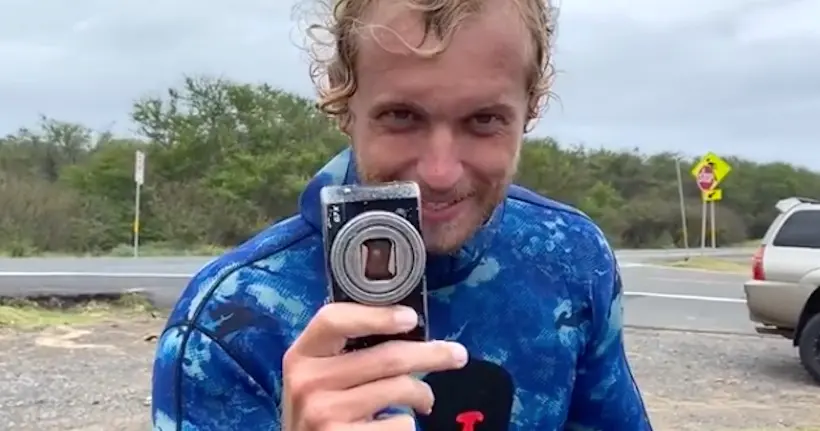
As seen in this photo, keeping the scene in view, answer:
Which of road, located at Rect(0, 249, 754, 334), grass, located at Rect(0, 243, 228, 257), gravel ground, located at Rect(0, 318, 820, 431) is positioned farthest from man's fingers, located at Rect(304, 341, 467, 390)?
grass, located at Rect(0, 243, 228, 257)

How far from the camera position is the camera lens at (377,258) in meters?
1.33

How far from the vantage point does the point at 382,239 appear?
1.33 m

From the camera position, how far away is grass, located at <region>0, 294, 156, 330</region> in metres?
13.8

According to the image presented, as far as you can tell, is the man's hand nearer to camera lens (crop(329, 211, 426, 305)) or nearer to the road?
camera lens (crop(329, 211, 426, 305))

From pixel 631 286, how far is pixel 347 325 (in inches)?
766

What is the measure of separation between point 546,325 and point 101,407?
25.3 ft

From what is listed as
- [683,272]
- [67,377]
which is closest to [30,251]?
[683,272]

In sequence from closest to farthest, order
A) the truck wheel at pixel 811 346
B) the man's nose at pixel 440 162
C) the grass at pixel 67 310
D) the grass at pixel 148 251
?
the man's nose at pixel 440 162 → the truck wheel at pixel 811 346 → the grass at pixel 67 310 → the grass at pixel 148 251

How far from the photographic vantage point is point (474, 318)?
6.17 feet

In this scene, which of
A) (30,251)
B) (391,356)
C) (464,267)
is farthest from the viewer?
(30,251)

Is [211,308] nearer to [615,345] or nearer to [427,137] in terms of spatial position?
[427,137]

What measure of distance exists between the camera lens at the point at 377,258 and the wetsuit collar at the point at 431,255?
360 millimetres

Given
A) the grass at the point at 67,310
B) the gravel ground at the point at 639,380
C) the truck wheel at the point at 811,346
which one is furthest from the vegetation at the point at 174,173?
the truck wheel at the point at 811,346

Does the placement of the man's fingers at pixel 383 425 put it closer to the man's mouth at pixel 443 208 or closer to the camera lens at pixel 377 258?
the camera lens at pixel 377 258
